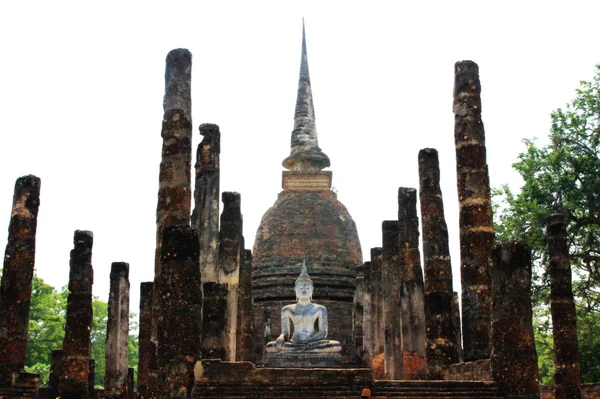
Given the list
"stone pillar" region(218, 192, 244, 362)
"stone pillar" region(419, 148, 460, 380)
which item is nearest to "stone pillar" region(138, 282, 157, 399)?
"stone pillar" region(218, 192, 244, 362)

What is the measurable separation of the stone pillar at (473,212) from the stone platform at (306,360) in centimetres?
797

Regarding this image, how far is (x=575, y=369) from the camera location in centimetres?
1163

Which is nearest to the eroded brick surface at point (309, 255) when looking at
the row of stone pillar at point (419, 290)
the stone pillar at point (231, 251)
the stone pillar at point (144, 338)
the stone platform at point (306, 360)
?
the stone platform at point (306, 360)

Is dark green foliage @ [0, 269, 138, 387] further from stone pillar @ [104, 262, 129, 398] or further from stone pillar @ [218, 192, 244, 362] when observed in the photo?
stone pillar @ [218, 192, 244, 362]

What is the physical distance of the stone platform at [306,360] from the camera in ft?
63.9

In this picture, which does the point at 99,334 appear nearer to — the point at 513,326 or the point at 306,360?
the point at 306,360

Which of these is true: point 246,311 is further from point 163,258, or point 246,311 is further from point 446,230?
point 163,258

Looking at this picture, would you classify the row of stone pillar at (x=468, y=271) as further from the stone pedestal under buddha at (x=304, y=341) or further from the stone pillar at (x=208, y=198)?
the stone pedestal under buddha at (x=304, y=341)

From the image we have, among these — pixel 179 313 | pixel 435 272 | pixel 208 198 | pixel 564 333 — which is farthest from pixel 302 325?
pixel 179 313

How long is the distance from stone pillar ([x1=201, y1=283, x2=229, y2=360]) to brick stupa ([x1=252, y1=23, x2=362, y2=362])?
1448 centimetres

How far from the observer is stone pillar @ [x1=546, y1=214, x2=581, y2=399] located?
11531 millimetres

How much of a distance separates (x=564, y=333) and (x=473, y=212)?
2.17 meters

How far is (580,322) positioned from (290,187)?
14845 millimetres

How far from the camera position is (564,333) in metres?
11.5
